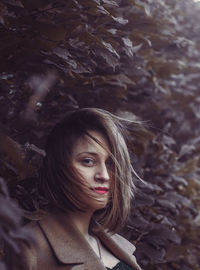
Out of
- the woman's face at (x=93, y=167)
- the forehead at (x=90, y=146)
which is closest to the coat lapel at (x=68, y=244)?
the woman's face at (x=93, y=167)

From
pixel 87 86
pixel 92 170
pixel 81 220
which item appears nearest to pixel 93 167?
pixel 92 170

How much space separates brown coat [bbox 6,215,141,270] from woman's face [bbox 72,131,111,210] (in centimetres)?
11

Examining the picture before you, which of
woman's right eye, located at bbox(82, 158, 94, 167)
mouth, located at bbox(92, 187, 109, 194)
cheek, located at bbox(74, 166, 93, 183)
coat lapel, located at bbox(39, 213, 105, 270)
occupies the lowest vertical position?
coat lapel, located at bbox(39, 213, 105, 270)

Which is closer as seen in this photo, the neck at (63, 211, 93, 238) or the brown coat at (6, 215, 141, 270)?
the brown coat at (6, 215, 141, 270)

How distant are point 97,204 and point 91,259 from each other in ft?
0.51

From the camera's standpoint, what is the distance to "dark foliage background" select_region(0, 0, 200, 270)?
4.09 feet

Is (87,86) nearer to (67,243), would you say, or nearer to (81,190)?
(81,190)

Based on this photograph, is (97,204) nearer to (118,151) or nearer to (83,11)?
(118,151)

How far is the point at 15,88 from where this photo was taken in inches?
55.2

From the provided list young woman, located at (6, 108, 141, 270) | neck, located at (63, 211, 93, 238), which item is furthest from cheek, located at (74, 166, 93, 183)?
neck, located at (63, 211, 93, 238)

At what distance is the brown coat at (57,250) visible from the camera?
1.12 m

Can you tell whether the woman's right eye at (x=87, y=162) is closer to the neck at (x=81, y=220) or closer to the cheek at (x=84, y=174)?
the cheek at (x=84, y=174)

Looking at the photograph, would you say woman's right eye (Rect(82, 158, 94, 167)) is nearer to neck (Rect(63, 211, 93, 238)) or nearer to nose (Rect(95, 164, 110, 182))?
nose (Rect(95, 164, 110, 182))

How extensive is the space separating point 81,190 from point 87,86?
48 cm
